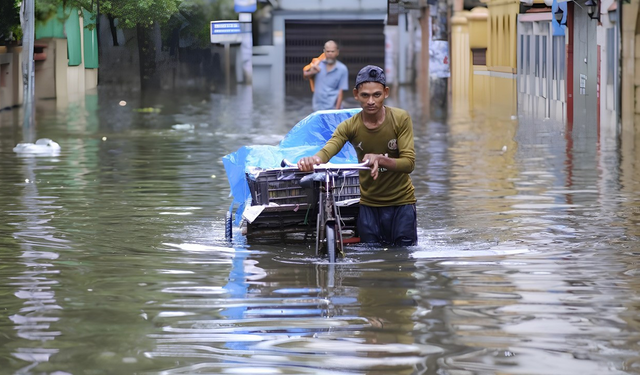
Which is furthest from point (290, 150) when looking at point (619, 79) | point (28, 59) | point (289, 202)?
point (619, 79)

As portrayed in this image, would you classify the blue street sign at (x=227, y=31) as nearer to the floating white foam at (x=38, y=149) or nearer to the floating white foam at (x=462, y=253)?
the floating white foam at (x=38, y=149)

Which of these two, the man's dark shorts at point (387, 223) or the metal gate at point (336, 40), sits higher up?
the metal gate at point (336, 40)

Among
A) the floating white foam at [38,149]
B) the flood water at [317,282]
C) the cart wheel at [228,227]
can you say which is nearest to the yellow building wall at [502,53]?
the floating white foam at [38,149]

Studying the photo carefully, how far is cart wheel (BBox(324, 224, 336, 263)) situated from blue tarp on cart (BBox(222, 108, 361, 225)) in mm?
1879

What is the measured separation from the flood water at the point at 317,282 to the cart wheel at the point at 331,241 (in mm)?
101

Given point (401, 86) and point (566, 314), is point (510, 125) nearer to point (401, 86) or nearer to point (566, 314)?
point (566, 314)

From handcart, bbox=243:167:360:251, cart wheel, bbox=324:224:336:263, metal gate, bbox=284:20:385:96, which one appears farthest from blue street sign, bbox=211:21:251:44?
cart wheel, bbox=324:224:336:263

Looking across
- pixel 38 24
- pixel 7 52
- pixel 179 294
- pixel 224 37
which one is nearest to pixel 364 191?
pixel 179 294

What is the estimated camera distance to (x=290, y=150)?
36.4ft

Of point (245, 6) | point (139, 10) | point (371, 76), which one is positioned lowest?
point (371, 76)

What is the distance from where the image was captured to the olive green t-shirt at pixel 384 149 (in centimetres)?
933

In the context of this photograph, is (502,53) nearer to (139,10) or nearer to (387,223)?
(139,10)

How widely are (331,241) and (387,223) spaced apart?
76cm

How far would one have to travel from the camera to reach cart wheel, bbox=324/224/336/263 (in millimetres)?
9156
